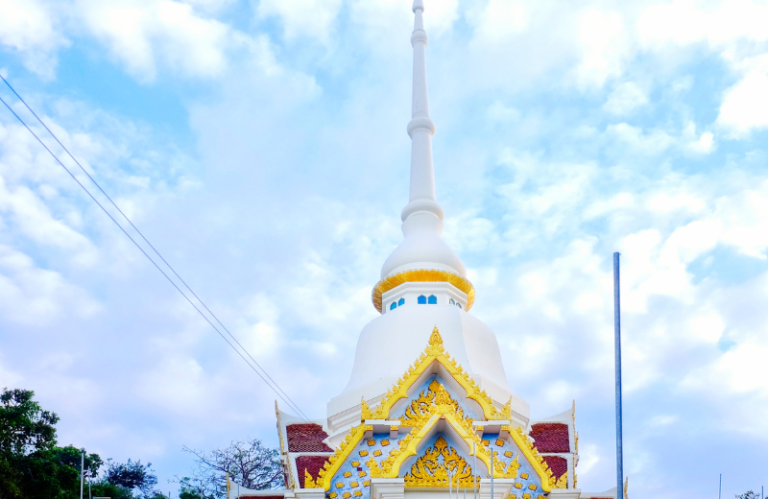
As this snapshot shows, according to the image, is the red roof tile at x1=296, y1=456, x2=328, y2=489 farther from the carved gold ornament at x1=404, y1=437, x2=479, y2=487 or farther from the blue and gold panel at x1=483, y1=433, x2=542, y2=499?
the blue and gold panel at x1=483, y1=433, x2=542, y2=499

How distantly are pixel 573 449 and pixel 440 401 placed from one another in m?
5.01

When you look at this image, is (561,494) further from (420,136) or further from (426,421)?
(420,136)

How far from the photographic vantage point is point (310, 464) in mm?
16609

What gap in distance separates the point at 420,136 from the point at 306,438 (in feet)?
45.9

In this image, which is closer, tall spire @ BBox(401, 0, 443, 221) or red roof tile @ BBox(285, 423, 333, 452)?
red roof tile @ BBox(285, 423, 333, 452)

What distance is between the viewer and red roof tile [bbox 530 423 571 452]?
18562 mm

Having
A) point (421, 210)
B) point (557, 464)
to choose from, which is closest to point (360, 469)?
point (557, 464)

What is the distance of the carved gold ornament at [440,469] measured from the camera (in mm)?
14820

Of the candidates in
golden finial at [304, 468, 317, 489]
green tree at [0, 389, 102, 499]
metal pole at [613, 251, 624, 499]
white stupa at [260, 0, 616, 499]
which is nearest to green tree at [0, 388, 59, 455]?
green tree at [0, 389, 102, 499]

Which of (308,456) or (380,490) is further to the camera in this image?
(308,456)

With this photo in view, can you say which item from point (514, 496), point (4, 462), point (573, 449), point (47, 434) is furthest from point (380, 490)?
point (47, 434)

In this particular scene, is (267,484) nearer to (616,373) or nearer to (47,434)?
(47,434)

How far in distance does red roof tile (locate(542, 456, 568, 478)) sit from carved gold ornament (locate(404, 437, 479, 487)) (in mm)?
3444

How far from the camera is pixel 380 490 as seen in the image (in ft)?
47.4
